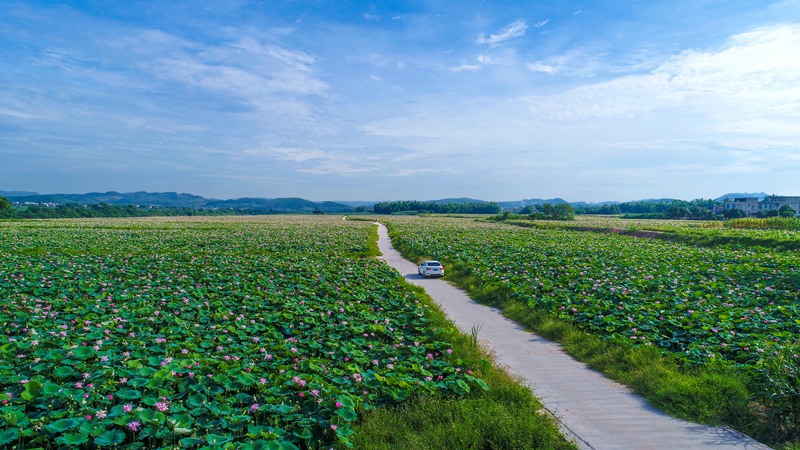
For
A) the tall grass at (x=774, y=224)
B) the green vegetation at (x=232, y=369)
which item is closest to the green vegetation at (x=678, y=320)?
the green vegetation at (x=232, y=369)

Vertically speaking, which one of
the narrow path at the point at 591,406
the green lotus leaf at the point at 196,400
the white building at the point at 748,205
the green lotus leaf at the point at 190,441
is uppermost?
the white building at the point at 748,205

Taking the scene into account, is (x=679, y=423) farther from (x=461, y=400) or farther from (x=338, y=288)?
(x=338, y=288)

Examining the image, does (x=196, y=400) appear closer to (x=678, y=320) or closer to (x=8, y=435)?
(x=8, y=435)

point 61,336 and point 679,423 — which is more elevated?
point 61,336

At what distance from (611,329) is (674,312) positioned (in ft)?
8.14

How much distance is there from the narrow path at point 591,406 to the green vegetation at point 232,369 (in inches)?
24.9

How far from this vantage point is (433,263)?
22.8 meters

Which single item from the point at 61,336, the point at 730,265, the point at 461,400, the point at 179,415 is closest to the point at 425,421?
the point at 461,400

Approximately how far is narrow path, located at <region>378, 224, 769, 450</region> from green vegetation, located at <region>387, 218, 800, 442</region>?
397 mm

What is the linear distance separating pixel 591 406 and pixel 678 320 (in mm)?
5432

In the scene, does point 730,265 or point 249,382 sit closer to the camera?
point 249,382

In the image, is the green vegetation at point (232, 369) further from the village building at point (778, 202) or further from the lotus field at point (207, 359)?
the village building at point (778, 202)

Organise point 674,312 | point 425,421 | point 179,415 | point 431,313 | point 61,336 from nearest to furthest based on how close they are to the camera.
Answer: point 179,415 < point 425,421 < point 61,336 < point 674,312 < point 431,313

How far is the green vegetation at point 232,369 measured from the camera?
5715mm
